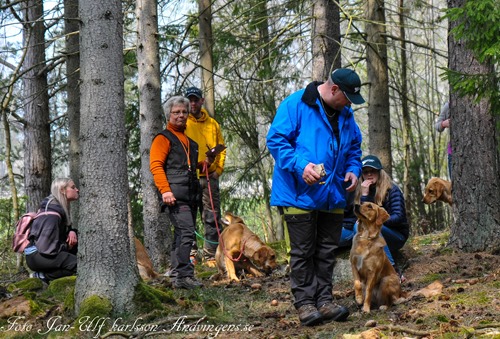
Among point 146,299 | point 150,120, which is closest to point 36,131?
point 150,120

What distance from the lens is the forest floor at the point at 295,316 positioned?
4.84 metres

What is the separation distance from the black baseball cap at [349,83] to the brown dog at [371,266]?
1.08 m

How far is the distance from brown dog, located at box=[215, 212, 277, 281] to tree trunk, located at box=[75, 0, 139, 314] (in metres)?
2.70

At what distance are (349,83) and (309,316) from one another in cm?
189

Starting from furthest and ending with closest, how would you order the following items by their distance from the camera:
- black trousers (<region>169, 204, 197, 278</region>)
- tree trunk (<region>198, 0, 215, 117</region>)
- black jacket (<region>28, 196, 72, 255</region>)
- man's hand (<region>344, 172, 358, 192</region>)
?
tree trunk (<region>198, 0, 215, 117</region>)
black jacket (<region>28, 196, 72, 255</region>)
black trousers (<region>169, 204, 197, 278</region>)
man's hand (<region>344, 172, 358, 192</region>)

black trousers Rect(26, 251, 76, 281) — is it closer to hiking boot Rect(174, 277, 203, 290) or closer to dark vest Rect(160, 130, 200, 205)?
hiking boot Rect(174, 277, 203, 290)

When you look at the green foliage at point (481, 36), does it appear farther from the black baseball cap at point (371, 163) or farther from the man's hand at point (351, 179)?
the man's hand at point (351, 179)

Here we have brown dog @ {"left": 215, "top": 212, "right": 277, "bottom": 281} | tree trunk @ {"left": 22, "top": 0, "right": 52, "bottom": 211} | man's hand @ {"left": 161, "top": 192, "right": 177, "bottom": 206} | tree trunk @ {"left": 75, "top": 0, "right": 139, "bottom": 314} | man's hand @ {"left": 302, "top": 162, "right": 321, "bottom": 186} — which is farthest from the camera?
tree trunk @ {"left": 22, "top": 0, "right": 52, "bottom": 211}

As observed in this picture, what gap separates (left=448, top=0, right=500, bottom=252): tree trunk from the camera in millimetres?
7664

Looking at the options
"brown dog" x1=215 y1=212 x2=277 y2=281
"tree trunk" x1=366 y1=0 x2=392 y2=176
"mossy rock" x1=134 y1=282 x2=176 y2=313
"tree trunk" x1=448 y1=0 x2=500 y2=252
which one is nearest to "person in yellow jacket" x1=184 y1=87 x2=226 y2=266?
"brown dog" x1=215 y1=212 x2=277 y2=281

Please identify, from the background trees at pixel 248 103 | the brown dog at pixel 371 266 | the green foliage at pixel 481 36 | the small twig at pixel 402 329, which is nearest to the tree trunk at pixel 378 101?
the background trees at pixel 248 103

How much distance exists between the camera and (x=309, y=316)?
521 cm

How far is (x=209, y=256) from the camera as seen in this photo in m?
10.0

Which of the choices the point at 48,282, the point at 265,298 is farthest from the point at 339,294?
the point at 48,282
